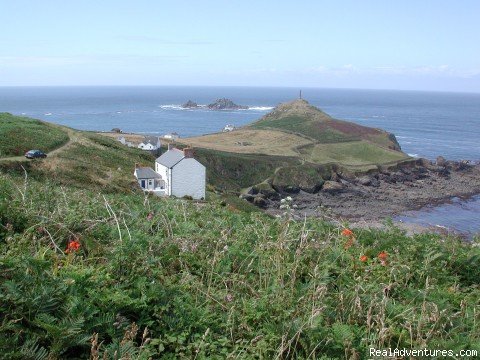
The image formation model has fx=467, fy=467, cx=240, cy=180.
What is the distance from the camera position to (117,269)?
176 inches

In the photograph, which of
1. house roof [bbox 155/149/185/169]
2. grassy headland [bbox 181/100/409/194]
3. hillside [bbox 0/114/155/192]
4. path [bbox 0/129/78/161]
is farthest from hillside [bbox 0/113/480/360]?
grassy headland [bbox 181/100/409/194]

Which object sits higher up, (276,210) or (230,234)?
(230,234)

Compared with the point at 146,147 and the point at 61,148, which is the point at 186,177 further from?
the point at 146,147

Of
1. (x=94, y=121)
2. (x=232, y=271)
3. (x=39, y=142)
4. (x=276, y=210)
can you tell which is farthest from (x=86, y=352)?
(x=94, y=121)

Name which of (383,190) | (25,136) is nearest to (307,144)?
(383,190)

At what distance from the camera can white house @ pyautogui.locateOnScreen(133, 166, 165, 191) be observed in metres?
40.4

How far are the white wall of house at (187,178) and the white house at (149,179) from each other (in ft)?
4.56

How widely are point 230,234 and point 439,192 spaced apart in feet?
209

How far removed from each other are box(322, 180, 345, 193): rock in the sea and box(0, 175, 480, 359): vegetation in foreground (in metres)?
60.1

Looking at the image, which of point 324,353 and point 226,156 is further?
point 226,156

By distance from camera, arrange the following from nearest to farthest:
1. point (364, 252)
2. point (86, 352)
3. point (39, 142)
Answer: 1. point (86, 352)
2. point (364, 252)
3. point (39, 142)

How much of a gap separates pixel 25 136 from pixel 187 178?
17276 mm

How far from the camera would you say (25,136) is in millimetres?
45375

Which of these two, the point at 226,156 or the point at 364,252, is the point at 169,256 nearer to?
the point at 364,252
